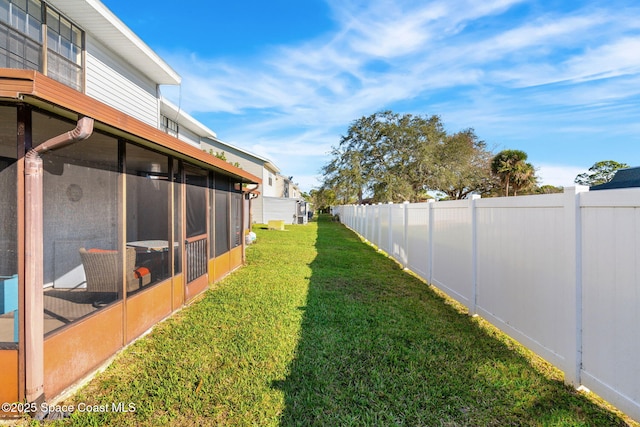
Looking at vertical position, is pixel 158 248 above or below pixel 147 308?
above

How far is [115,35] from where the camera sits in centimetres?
679

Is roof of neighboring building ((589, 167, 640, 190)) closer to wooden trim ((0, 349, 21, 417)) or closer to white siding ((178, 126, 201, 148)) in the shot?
wooden trim ((0, 349, 21, 417))

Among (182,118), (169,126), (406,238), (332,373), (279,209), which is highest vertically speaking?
(182,118)

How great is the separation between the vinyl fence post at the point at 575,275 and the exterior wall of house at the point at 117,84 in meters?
8.10

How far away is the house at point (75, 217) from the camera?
2.23m

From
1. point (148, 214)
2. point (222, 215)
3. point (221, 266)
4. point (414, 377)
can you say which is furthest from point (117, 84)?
point (414, 377)

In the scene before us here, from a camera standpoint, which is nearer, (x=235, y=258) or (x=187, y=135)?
(x=235, y=258)

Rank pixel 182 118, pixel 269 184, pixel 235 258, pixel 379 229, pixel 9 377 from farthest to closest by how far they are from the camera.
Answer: pixel 269 184, pixel 182 118, pixel 379 229, pixel 235 258, pixel 9 377

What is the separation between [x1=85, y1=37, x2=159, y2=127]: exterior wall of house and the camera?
6758 mm

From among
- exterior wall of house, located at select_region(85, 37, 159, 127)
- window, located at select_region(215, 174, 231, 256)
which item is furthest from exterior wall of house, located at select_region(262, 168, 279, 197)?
window, located at select_region(215, 174, 231, 256)

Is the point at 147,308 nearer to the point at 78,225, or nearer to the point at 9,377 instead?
the point at 78,225

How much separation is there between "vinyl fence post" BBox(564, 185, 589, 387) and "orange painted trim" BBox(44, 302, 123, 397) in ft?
13.2

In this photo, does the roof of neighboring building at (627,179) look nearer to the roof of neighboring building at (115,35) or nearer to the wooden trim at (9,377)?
the wooden trim at (9,377)

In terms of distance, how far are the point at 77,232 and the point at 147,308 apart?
51.2 inches
